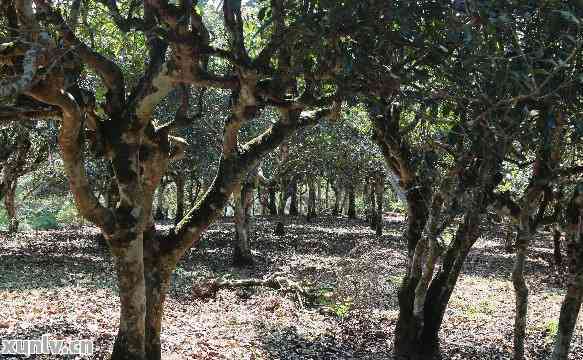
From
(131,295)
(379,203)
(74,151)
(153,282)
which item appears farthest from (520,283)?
(379,203)

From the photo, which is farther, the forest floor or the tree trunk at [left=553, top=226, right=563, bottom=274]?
the tree trunk at [left=553, top=226, right=563, bottom=274]

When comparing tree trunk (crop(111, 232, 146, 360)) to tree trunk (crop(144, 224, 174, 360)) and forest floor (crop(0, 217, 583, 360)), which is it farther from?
forest floor (crop(0, 217, 583, 360))

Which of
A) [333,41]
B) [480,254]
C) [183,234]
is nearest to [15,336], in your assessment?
[183,234]

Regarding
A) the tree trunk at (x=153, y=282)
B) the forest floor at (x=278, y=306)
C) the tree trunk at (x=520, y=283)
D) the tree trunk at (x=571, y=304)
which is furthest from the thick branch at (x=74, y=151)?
the tree trunk at (x=571, y=304)

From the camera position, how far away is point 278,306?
12359 mm

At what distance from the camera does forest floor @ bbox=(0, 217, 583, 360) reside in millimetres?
9500

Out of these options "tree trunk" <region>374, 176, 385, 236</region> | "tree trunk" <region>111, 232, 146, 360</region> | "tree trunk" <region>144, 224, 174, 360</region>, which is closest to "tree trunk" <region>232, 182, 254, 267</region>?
"tree trunk" <region>144, 224, 174, 360</region>

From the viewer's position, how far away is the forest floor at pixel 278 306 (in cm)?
950

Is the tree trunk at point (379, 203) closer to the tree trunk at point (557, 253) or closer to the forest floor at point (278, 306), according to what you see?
the forest floor at point (278, 306)

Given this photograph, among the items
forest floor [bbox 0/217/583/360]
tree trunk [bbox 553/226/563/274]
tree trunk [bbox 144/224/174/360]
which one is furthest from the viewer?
tree trunk [bbox 553/226/563/274]

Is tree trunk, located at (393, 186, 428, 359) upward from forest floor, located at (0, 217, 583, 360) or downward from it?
upward

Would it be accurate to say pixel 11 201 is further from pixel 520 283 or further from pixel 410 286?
pixel 520 283

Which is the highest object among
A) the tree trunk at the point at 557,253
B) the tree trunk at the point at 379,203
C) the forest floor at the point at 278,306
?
the tree trunk at the point at 379,203

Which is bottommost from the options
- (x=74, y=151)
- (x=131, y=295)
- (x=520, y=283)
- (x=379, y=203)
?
(x=131, y=295)
